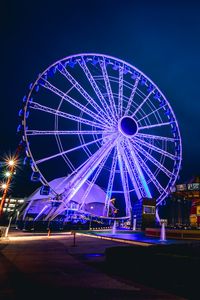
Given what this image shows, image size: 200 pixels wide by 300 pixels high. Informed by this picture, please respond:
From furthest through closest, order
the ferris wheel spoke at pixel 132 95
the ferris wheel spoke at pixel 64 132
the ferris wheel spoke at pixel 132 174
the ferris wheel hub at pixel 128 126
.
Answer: the ferris wheel spoke at pixel 132 95 < the ferris wheel spoke at pixel 132 174 < the ferris wheel hub at pixel 128 126 < the ferris wheel spoke at pixel 64 132

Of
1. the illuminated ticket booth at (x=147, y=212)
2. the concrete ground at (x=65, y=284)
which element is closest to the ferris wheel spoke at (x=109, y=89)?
the illuminated ticket booth at (x=147, y=212)

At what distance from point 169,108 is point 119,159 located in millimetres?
9689

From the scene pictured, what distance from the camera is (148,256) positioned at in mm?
5719

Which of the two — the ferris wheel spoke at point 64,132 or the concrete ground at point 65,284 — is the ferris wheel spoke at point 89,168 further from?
the concrete ground at point 65,284

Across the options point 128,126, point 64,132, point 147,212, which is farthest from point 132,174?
point 64,132

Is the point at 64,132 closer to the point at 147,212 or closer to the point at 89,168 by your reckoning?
the point at 89,168

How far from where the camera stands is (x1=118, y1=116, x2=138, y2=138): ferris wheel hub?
26.1m

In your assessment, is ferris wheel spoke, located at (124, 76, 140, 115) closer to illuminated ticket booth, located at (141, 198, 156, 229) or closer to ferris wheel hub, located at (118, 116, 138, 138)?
ferris wheel hub, located at (118, 116, 138, 138)

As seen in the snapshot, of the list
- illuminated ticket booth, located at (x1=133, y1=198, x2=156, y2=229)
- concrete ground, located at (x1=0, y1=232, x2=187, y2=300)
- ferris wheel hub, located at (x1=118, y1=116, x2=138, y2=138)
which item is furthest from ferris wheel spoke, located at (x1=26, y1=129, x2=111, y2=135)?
concrete ground, located at (x1=0, y1=232, x2=187, y2=300)

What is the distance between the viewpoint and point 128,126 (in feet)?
87.8

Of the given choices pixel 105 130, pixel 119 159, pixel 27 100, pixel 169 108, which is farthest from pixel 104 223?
pixel 27 100

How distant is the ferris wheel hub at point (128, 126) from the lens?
26.1m

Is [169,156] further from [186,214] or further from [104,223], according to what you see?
[186,214]

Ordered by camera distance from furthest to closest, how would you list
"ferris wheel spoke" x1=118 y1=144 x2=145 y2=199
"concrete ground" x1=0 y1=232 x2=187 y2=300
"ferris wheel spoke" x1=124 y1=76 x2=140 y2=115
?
1. "ferris wheel spoke" x1=124 y1=76 x2=140 y2=115
2. "ferris wheel spoke" x1=118 y1=144 x2=145 y2=199
3. "concrete ground" x1=0 y1=232 x2=187 y2=300
